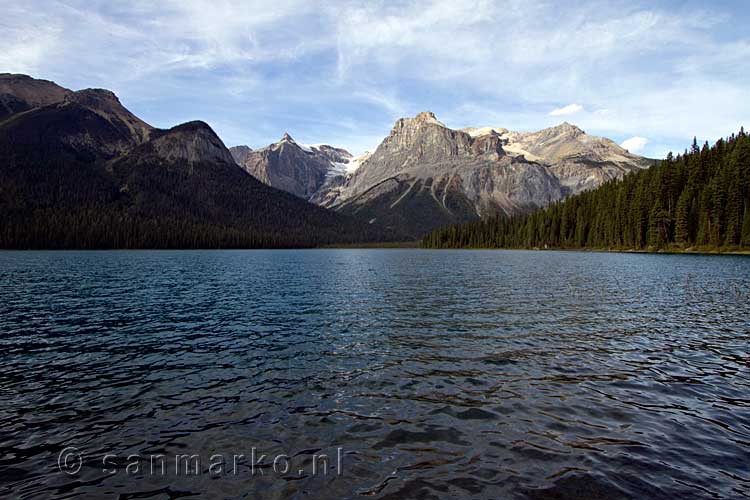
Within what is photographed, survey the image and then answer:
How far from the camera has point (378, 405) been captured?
51.1ft

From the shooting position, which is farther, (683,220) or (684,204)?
(683,220)

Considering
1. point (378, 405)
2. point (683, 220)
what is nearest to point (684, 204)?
point (683, 220)

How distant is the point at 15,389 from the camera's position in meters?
17.4

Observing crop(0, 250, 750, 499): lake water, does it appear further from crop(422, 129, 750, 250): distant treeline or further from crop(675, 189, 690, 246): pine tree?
crop(675, 189, 690, 246): pine tree

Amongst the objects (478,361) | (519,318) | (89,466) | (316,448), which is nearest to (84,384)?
(89,466)

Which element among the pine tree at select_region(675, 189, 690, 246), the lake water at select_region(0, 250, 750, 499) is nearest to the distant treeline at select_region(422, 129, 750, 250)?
the pine tree at select_region(675, 189, 690, 246)

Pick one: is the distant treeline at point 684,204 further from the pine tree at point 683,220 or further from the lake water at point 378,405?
the lake water at point 378,405

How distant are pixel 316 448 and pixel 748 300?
158 ft

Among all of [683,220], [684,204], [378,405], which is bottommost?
[378,405]

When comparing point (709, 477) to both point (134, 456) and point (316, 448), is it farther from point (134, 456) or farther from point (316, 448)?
point (134, 456)

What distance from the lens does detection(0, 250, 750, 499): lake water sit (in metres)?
10.6

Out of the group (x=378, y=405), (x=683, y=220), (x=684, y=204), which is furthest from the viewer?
(x=683, y=220)

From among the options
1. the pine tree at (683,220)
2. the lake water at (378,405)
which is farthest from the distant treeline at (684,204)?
the lake water at (378,405)

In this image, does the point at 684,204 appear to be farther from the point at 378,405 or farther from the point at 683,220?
the point at 378,405
